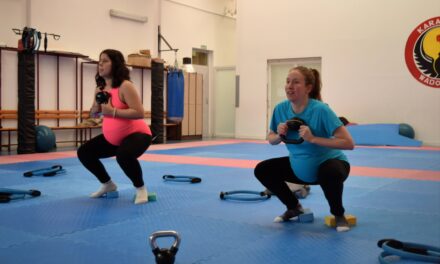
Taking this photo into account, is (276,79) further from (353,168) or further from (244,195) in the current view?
(244,195)

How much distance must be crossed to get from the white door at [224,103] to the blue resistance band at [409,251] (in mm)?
13386

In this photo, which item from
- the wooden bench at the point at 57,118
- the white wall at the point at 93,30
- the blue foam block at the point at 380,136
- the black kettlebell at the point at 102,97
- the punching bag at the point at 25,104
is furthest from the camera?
the blue foam block at the point at 380,136

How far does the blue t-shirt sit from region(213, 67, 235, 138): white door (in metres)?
12.7

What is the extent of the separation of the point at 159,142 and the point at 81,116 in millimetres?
2066

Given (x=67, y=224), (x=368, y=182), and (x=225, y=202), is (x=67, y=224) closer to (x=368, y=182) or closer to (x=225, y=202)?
(x=225, y=202)

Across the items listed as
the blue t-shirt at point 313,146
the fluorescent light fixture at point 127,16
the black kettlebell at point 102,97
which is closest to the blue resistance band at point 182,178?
the black kettlebell at point 102,97

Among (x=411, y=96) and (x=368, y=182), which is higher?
(x=411, y=96)

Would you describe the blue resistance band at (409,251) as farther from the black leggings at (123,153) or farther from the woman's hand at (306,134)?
the black leggings at (123,153)

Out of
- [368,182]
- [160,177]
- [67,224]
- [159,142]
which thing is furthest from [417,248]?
[159,142]

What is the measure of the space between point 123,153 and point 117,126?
289mm

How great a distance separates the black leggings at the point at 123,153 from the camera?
4.16m

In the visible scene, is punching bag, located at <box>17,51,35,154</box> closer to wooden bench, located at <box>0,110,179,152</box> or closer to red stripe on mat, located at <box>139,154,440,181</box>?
wooden bench, located at <box>0,110,179,152</box>

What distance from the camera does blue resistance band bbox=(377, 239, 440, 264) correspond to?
8.44 ft

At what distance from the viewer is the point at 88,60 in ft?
38.3
